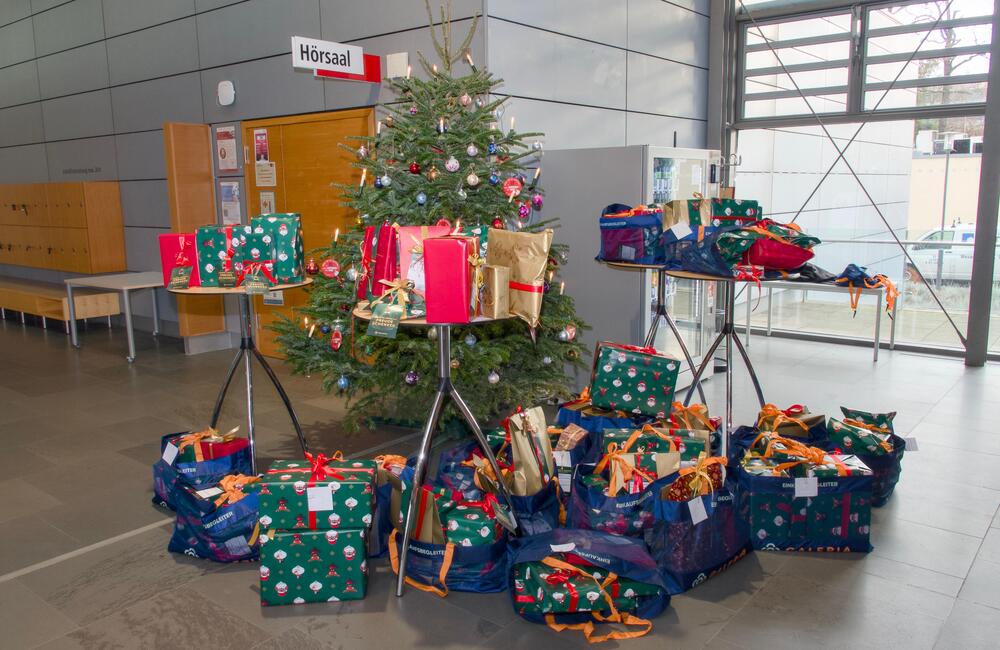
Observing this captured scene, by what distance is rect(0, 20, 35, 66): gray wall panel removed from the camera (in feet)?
28.8

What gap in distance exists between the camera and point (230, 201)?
6.76 metres

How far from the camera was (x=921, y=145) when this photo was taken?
6.55 metres

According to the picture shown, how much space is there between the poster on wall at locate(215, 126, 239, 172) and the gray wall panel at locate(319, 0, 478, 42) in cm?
148

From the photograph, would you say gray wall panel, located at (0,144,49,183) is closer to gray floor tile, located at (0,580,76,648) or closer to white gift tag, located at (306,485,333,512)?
gray floor tile, located at (0,580,76,648)

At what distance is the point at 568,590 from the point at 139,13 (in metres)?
7.16

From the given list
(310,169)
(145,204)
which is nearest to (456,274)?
(310,169)

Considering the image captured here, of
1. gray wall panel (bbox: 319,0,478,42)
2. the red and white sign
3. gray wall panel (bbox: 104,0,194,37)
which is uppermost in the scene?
gray wall panel (bbox: 104,0,194,37)

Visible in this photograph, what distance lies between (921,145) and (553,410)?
426 cm

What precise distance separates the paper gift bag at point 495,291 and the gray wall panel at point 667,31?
423 cm

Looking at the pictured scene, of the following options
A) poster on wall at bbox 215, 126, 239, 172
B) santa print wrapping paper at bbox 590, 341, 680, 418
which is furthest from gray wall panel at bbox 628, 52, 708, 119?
poster on wall at bbox 215, 126, 239, 172

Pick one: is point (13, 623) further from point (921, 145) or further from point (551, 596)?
point (921, 145)

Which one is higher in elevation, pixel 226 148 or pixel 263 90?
pixel 263 90

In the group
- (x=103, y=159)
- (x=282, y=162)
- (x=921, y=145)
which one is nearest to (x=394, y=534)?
(x=282, y=162)

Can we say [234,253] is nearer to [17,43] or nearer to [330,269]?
[330,269]
